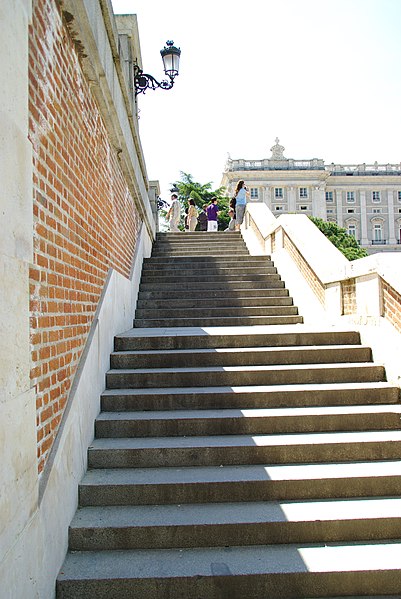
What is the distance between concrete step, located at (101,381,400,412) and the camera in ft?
13.9

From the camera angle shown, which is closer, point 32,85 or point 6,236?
point 6,236

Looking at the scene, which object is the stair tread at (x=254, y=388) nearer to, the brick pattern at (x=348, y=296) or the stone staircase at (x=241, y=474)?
the stone staircase at (x=241, y=474)

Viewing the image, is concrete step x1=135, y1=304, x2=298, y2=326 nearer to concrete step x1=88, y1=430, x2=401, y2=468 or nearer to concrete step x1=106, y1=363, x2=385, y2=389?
concrete step x1=106, y1=363, x2=385, y2=389

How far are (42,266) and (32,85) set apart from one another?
975mm

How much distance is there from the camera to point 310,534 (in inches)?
119

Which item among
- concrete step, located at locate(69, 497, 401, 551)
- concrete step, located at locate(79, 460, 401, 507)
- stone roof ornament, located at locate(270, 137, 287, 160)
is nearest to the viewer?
concrete step, located at locate(69, 497, 401, 551)

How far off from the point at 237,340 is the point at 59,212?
2.80 meters

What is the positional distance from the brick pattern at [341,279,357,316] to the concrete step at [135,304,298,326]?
127 centimetres

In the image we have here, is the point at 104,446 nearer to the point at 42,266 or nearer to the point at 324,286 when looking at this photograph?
the point at 42,266

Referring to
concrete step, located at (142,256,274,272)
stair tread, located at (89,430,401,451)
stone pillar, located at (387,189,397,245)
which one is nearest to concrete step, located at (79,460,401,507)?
stair tread, located at (89,430,401,451)

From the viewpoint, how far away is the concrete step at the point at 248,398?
4246 mm

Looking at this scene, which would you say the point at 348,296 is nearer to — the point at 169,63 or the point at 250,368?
the point at 250,368

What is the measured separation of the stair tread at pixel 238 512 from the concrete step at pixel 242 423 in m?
0.74

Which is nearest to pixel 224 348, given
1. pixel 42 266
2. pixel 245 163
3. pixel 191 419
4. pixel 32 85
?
pixel 191 419
